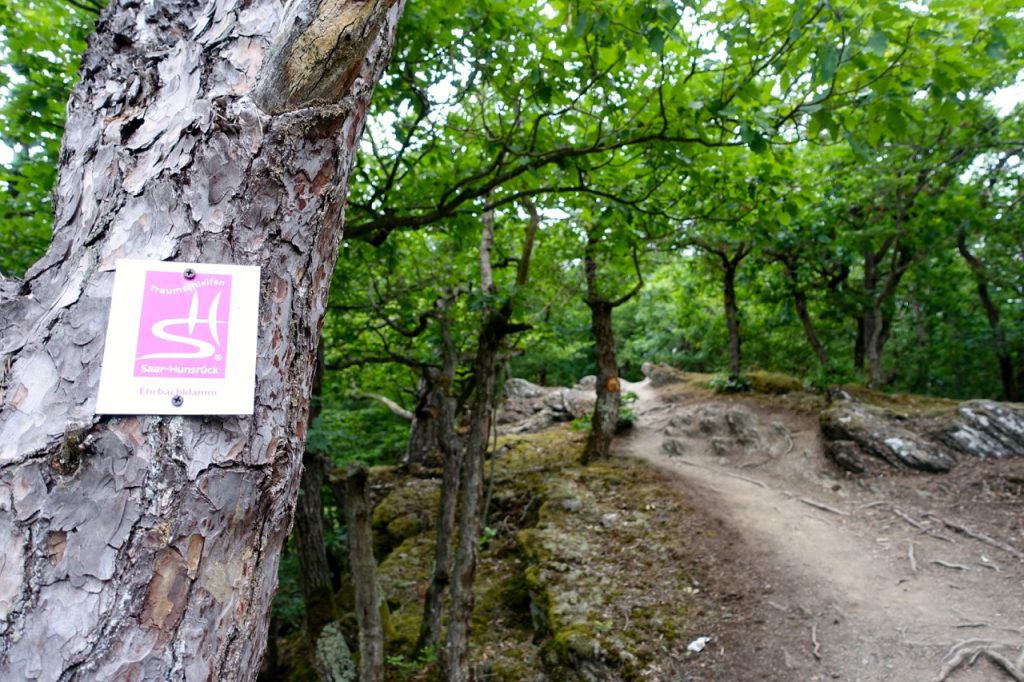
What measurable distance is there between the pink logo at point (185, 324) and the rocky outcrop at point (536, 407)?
487 inches

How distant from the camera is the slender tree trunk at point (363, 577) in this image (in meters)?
3.98

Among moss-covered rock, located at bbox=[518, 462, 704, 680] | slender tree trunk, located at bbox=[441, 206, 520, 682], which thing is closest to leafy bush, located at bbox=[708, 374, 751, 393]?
moss-covered rock, located at bbox=[518, 462, 704, 680]

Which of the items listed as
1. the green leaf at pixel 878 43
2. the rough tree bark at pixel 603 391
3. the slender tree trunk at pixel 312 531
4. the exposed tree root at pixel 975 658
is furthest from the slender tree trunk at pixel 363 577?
the rough tree bark at pixel 603 391

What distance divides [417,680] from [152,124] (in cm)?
512

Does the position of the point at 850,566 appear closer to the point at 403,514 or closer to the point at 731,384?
the point at 403,514

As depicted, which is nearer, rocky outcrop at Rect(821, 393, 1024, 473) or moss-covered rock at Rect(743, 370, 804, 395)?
rocky outcrop at Rect(821, 393, 1024, 473)

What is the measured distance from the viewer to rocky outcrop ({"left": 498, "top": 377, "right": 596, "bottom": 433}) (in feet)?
45.6

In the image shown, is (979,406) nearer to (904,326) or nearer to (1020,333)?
(1020,333)

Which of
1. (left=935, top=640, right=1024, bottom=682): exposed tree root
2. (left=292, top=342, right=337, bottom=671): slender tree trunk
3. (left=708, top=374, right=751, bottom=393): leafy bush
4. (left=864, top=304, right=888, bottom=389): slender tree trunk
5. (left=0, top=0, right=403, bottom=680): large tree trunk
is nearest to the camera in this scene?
(left=0, top=0, right=403, bottom=680): large tree trunk

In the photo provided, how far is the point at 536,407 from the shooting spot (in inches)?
578

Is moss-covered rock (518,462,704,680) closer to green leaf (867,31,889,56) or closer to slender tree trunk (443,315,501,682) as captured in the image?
slender tree trunk (443,315,501,682)

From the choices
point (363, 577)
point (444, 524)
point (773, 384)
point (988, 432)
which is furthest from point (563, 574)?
point (773, 384)

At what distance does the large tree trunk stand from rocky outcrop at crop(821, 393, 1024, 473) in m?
9.82

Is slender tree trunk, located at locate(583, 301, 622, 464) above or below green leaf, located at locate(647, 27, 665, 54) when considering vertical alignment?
below
